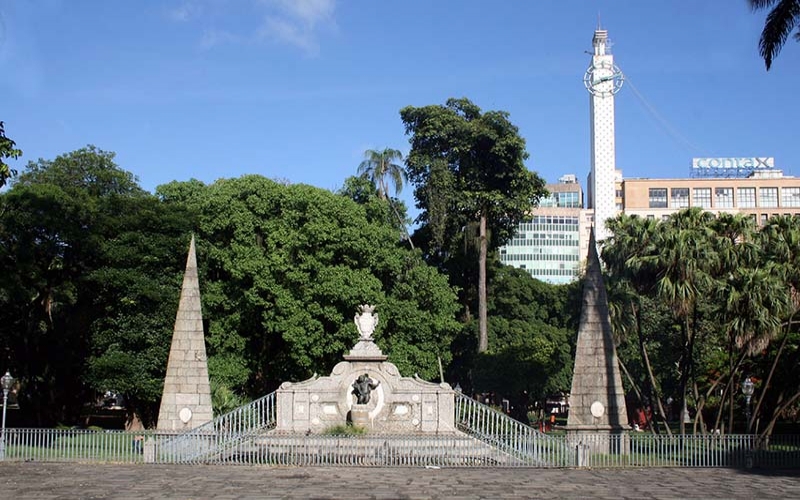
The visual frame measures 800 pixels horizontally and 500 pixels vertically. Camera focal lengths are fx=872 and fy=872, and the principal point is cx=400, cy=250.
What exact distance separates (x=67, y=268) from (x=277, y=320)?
950cm

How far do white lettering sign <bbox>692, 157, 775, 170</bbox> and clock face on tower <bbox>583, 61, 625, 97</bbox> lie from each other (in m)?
17.1

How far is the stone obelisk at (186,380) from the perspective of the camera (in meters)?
27.0

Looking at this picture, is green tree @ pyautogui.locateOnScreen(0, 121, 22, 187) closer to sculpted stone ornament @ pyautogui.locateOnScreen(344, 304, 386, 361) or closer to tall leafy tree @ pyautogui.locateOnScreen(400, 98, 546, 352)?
sculpted stone ornament @ pyautogui.locateOnScreen(344, 304, 386, 361)

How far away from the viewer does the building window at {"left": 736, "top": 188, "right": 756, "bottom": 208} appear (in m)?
98.2

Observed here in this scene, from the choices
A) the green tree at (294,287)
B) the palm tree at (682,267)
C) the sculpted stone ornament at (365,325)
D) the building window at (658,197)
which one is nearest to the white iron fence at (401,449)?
the sculpted stone ornament at (365,325)

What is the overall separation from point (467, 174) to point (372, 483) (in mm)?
31141

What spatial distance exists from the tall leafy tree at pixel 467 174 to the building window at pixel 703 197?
56874 millimetres

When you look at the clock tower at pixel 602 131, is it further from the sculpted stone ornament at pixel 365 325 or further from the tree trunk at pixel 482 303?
the sculpted stone ornament at pixel 365 325

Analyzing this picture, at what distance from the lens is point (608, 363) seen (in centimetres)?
2673

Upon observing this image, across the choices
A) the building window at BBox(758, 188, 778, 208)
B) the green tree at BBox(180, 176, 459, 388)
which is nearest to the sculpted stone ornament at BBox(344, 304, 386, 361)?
the green tree at BBox(180, 176, 459, 388)

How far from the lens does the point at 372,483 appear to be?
19891mm

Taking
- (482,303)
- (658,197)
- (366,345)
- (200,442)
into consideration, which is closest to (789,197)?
(658,197)

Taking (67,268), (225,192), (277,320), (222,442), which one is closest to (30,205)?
(67,268)

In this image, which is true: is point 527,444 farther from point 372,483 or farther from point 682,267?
point 682,267
